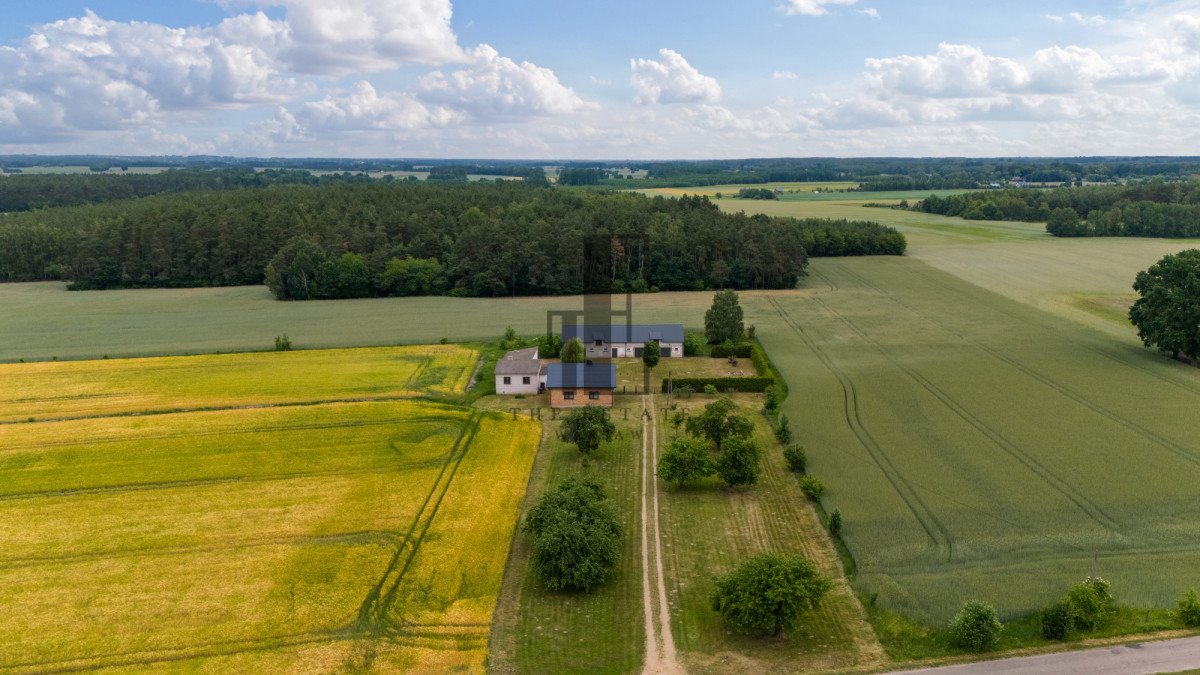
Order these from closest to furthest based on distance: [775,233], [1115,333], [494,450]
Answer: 1. [494,450]
2. [1115,333]
3. [775,233]

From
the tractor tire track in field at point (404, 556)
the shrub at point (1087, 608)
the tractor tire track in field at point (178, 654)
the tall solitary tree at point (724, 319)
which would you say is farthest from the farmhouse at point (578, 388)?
the shrub at point (1087, 608)

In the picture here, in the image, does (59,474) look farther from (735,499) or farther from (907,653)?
(907,653)

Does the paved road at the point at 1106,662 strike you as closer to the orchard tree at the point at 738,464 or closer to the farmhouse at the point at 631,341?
the orchard tree at the point at 738,464

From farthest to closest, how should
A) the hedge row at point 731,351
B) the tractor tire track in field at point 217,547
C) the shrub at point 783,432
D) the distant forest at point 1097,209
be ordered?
the distant forest at point 1097,209, the hedge row at point 731,351, the shrub at point 783,432, the tractor tire track in field at point 217,547

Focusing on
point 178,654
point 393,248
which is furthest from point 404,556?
point 393,248

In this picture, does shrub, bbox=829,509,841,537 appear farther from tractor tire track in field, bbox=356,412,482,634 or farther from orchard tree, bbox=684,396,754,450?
tractor tire track in field, bbox=356,412,482,634

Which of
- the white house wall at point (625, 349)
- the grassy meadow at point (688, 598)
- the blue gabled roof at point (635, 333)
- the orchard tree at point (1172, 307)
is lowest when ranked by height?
the grassy meadow at point (688, 598)

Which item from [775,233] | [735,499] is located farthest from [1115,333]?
[735,499]

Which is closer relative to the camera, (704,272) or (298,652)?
(298,652)
